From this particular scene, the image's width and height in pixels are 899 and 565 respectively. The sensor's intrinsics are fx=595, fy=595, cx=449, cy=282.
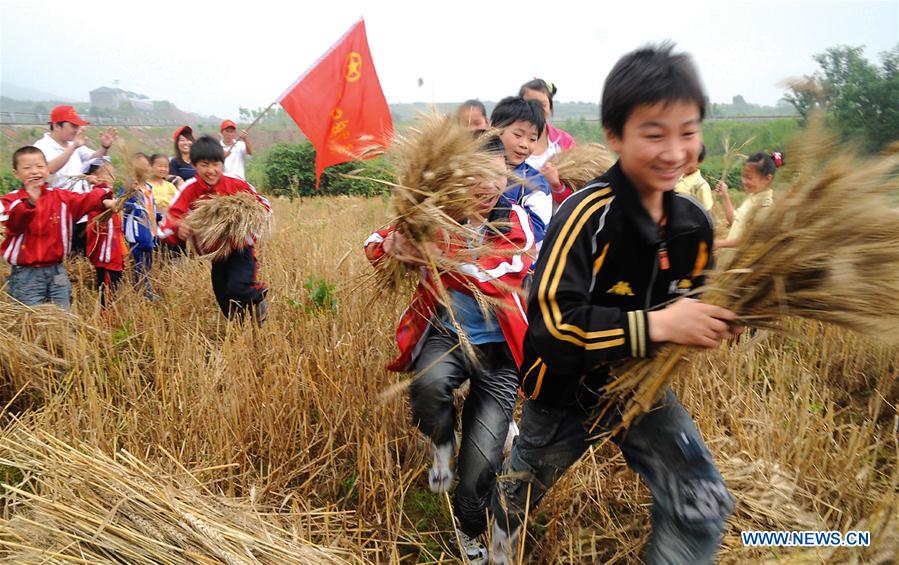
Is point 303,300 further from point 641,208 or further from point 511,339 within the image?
point 641,208

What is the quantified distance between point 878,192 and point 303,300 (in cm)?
354

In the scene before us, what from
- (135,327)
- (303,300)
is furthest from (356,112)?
(135,327)

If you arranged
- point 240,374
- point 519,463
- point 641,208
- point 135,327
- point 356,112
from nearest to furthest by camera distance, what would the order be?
point 641,208, point 519,463, point 240,374, point 135,327, point 356,112

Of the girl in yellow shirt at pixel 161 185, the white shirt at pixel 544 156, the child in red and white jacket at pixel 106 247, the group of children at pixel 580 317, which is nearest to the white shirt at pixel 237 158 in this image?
the girl in yellow shirt at pixel 161 185

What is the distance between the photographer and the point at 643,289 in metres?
1.70

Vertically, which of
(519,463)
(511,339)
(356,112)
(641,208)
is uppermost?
(356,112)

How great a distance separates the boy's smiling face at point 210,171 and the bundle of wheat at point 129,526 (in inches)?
95.9

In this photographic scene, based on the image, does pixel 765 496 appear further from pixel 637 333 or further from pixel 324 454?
pixel 324 454

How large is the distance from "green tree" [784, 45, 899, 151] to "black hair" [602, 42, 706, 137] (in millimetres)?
253

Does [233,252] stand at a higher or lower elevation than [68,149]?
lower

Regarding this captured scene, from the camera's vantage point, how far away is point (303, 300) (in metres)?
4.25

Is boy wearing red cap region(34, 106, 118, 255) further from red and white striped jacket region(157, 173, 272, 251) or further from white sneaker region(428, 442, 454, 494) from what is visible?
white sneaker region(428, 442, 454, 494)

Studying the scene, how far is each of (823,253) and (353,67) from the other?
17.1ft

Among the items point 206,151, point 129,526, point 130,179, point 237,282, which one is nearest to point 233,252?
point 237,282
